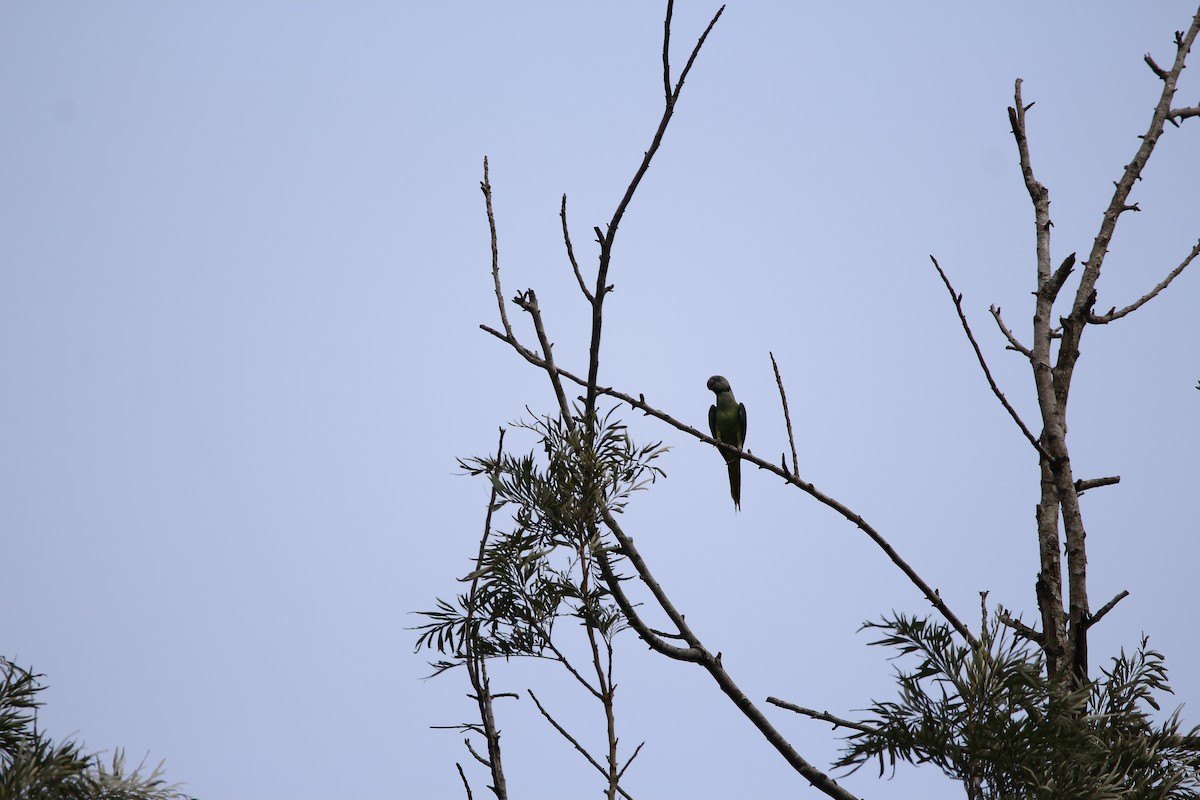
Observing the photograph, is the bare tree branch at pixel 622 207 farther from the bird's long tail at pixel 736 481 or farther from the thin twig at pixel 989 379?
the bird's long tail at pixel 736 481

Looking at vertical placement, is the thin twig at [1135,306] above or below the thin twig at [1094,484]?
above

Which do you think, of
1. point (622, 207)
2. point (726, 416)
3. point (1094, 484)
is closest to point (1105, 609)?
point (1094, 484)

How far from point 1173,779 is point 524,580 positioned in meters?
2.20

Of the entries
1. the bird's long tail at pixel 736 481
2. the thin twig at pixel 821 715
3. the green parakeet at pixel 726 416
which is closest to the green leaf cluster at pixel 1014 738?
the thin twig at pixel 821 715

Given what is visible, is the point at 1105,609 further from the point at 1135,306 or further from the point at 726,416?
the point at 726,416

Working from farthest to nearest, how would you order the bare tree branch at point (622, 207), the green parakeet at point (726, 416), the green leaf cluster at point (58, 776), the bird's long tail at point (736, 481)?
the green parakeet at point (726, 416) < the bird's long tail at point (736, 481) < the bare tree branch at point (622, 207) < the green leaf cluster at point (58, 776)

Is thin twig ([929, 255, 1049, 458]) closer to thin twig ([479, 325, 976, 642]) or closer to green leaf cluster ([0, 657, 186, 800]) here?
thin twig ([479, 325, 976, 642])

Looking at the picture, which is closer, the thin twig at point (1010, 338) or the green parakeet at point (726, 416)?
the thin twig at point (1010, 338)

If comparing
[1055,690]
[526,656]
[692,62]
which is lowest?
[1055,690]

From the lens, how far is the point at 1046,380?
4.26m

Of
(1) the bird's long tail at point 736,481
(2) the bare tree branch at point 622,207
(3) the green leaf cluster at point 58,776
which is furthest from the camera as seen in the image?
(1) the bird's long tail at point 736,481

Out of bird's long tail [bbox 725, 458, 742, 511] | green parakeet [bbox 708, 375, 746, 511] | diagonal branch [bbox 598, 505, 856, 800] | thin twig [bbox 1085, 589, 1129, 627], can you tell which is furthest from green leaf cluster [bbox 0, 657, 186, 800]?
green parakeet [bbox 708, 375, 746, 511]

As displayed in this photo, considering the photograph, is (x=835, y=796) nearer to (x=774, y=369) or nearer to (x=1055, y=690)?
(x=1055, y=690)

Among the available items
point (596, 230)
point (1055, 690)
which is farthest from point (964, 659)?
point (596, 230)
